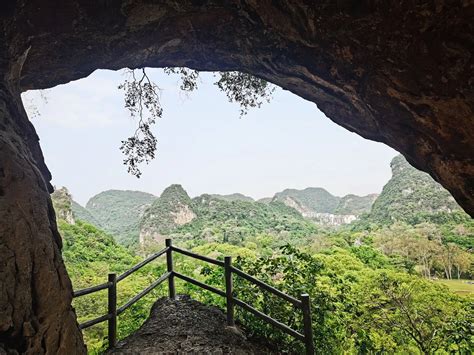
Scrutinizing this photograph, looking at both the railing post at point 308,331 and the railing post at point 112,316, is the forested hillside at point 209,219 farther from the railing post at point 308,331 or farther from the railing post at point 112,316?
the railing post at point 308,331

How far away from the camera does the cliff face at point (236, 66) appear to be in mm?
3143

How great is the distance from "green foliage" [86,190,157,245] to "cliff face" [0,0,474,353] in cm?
7628

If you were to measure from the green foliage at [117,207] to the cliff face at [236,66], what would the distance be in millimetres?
76277

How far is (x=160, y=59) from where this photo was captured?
659 cm

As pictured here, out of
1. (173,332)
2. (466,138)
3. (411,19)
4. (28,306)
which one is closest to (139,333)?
(173,332)

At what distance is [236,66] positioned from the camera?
659cm

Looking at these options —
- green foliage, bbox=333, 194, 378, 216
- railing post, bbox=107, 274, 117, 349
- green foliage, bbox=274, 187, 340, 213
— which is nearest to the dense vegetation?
railing post, bbox=107, 274, 117, 349

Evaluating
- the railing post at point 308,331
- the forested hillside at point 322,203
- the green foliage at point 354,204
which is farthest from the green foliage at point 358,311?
the green foliage at point 354,204

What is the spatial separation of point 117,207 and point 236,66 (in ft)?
334

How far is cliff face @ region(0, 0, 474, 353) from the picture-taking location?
314cm

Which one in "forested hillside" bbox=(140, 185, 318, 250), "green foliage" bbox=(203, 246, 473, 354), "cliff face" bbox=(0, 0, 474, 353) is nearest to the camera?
"cliff face" bbox=(0, 0, 474, 353)

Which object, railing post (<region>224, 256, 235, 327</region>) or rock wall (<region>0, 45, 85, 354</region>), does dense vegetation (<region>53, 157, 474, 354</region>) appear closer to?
railing post (<region>224, 256, 235, 327</region>)

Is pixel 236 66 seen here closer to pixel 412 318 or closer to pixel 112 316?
pixel 112 316

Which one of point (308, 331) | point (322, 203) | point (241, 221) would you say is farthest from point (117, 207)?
point (308, 331)
